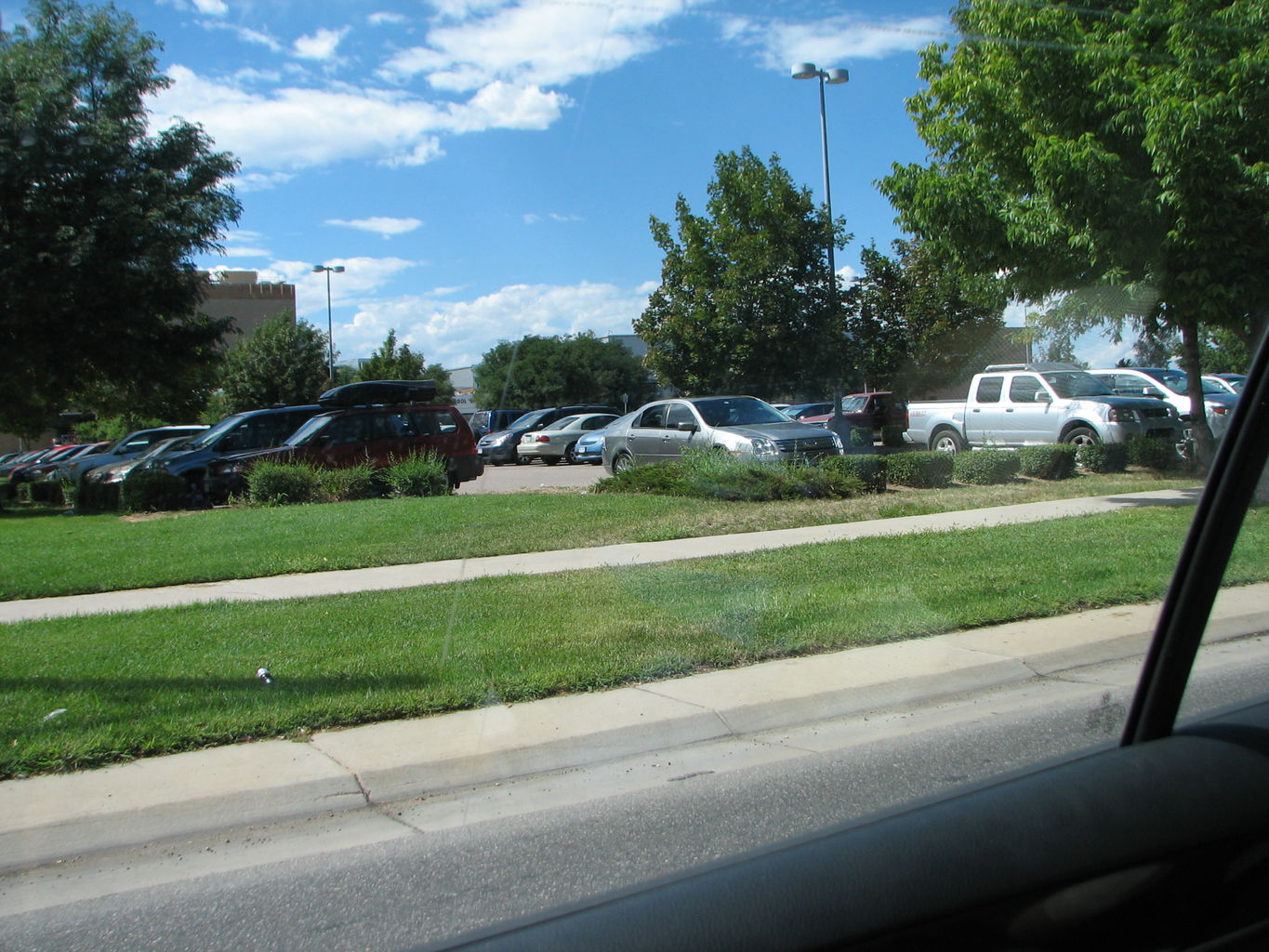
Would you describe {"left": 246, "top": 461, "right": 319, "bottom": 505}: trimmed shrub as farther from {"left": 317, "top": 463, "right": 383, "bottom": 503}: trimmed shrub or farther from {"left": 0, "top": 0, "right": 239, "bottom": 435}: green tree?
{"left": 0, "top": 0, "right": 239, "bottom": 435}: green tree

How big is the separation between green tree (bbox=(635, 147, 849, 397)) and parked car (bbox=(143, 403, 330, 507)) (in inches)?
298

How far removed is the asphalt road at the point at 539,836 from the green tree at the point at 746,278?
6345mm

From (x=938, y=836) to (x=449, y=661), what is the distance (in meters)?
4.91

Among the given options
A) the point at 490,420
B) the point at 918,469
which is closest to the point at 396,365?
the point at 490,420

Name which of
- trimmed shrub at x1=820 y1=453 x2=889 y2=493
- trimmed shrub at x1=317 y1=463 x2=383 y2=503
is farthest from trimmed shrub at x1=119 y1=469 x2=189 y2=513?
trimmed shrub at x1=820 y1=453 x2=889 y2=493

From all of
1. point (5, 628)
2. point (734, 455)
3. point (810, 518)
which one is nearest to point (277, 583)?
point (5, 628)

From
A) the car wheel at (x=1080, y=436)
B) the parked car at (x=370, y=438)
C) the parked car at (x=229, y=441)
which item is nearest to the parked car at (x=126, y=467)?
the parked car at (x=229, y=441)

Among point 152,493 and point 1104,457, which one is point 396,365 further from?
point 1104,457

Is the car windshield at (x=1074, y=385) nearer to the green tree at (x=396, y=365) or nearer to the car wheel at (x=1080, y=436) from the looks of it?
the car wheel at (x=1080, y=436)

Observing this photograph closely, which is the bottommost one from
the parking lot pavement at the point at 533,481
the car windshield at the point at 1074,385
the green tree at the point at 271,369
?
the parking lot pavement at the point at 533,481

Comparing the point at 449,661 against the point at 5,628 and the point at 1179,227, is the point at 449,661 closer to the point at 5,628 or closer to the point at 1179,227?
the point at 5,628

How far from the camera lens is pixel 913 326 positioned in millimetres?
26391

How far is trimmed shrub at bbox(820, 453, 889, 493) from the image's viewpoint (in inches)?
578

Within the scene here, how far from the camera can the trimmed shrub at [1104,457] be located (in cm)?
1232
